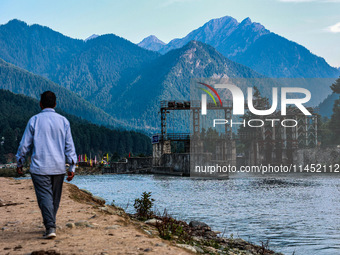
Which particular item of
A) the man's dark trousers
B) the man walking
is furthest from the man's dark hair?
the man's dark trousers

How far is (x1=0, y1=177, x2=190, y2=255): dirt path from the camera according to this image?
854 centimetres

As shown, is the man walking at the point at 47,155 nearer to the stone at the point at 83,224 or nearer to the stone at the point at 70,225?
the stone at the point at 70,225

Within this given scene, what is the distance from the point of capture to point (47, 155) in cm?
938

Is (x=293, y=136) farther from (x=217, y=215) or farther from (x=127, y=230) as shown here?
(x=127, y=230)

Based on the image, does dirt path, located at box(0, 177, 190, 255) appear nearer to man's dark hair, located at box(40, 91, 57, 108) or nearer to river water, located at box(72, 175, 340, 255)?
man's dark hair, located at box(40, 91, 57, 108)

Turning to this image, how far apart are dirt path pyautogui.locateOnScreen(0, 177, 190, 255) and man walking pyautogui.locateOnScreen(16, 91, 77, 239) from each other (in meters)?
0.52

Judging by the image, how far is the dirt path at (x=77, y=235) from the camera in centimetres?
854

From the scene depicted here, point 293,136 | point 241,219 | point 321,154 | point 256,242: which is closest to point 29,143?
point 256,242

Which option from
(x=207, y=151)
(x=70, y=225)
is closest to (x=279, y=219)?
(x=70, y=225)

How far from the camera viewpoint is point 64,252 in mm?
8164

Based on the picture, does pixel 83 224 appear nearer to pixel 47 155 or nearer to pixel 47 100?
pixel 47 155

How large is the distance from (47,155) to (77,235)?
171cm

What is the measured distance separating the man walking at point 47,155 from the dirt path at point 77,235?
525mm

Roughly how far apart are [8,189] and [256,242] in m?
10.1
